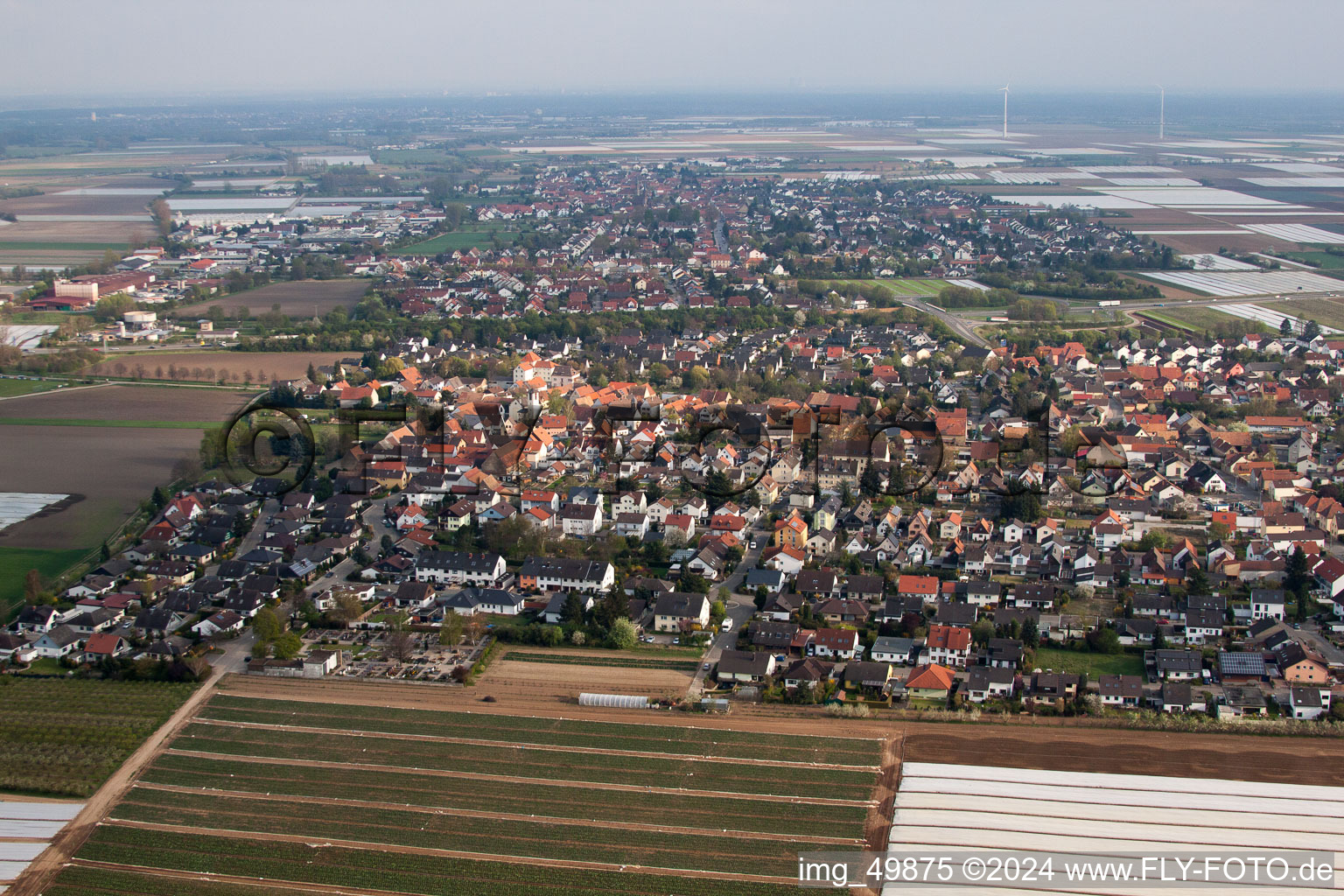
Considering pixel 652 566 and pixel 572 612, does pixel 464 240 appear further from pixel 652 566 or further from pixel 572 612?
pixel 572 612

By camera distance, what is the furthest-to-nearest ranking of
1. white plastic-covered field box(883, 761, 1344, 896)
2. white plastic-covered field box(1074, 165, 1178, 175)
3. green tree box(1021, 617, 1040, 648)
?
white plastic-covered field box(1074, 165, 1178, 175), green tree box(1021, 617, 1040, 648), white plastic-covered field box(883, 761, 1344, 896)

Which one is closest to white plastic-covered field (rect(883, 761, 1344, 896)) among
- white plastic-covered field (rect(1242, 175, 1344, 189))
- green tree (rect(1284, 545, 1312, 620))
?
green tree (rect(1284, 545, 1312, 620))

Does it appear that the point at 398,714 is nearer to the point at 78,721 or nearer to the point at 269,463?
the point at 78,721

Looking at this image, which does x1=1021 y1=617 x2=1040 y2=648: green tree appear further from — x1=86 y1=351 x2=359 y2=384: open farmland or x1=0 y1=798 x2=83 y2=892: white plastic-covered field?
x1=86 y1=351 x2=359 y2=384: open farmland

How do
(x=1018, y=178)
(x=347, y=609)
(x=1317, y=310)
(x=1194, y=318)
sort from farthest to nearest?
(x=1018, y=178), (x=1317, y=310), (x=1194, y=318), (x=347, y=609)

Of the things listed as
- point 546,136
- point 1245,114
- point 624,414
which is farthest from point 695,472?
point 1245,114

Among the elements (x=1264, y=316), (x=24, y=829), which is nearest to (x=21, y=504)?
(x=24, y=829)
